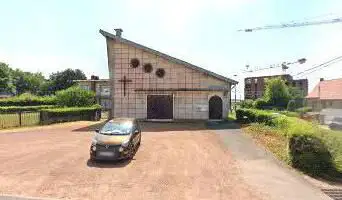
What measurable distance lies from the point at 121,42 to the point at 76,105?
847 centimetres

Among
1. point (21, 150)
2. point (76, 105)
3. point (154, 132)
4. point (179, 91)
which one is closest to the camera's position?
point (21, 150)

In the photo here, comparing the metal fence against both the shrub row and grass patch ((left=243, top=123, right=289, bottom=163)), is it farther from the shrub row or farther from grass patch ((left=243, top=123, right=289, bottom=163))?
the shrub row

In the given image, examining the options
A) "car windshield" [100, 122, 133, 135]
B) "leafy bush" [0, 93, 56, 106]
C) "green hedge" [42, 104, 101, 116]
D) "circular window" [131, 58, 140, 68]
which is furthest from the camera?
"leafy bush" [0, 93, 56, 106]

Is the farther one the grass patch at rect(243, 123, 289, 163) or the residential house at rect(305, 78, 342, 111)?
the residential house at rect(305, 78, 342, 111)

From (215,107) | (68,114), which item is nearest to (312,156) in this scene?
(215,107)

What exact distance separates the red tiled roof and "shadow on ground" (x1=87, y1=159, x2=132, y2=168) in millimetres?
53019

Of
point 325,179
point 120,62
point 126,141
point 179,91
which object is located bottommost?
point 325,179

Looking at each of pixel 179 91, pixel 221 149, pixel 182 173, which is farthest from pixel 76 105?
pixel 182 173

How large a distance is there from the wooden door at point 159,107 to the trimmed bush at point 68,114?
511cm

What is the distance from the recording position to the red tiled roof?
63956 millimetres

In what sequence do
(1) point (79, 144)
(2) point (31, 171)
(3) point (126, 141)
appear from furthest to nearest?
(1) point (79, 144), (3) point (126, 141), (2) point (31, 171)

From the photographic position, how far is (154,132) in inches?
1013

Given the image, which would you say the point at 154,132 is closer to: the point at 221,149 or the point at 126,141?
→ the point at 221,149

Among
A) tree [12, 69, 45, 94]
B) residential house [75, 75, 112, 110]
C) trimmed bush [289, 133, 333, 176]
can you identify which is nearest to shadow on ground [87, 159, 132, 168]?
trimmed bush [289, 133, 333, 176]
